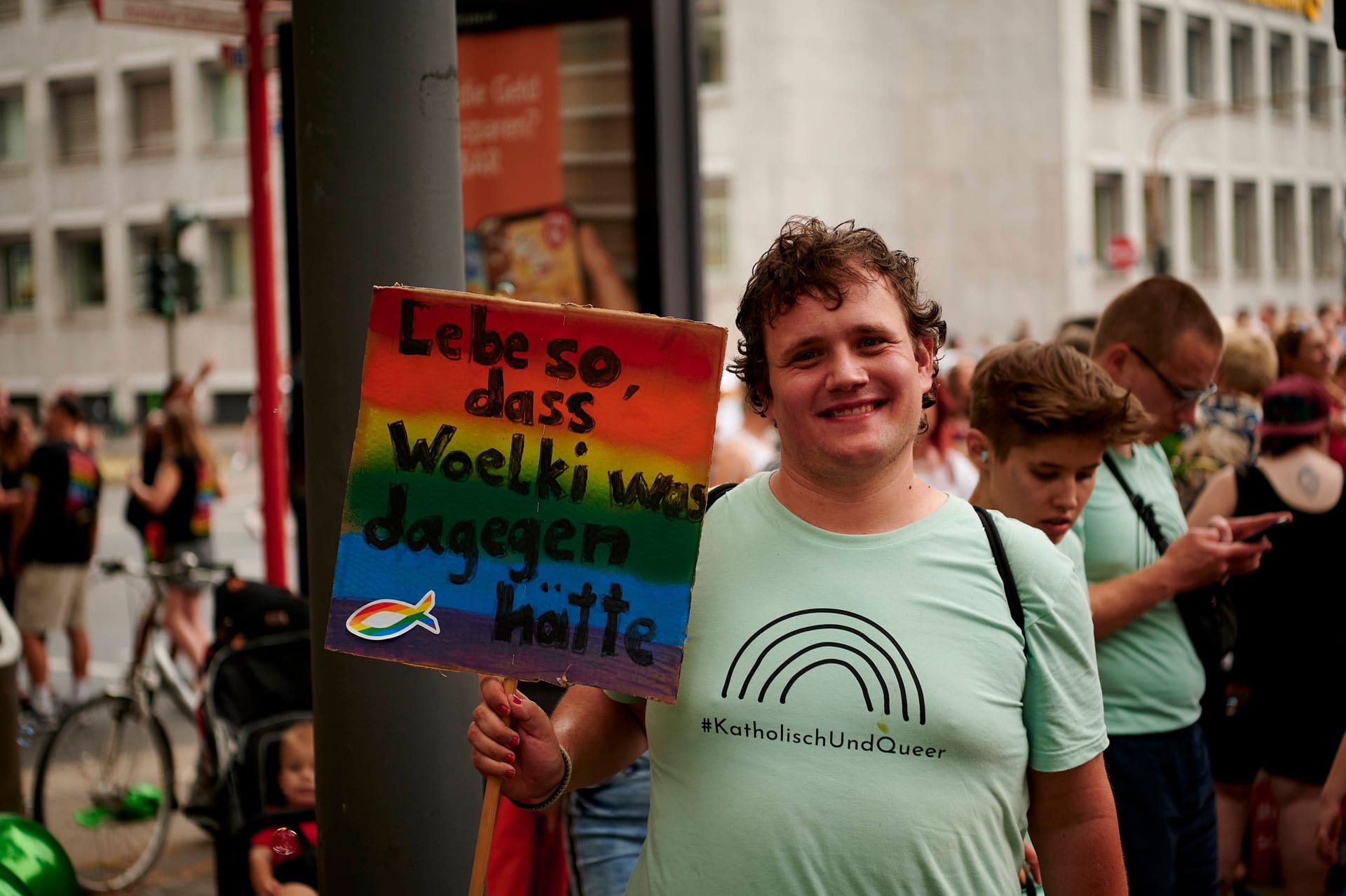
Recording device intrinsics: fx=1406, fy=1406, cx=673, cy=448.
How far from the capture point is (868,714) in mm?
1916

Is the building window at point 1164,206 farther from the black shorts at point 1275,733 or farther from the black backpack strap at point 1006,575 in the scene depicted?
the black backpack strap at point 1006,575

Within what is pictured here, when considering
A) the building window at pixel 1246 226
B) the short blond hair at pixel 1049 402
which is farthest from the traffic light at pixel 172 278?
the building window at pixel 1246 226

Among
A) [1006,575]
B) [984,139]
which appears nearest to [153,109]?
[984,139]

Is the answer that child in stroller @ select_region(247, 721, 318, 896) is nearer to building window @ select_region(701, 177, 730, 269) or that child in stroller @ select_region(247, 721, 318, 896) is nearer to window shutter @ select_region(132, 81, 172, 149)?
building window @ select_region(701, 177, 730, 269)

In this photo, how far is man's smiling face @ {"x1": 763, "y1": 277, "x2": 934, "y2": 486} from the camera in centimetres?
198

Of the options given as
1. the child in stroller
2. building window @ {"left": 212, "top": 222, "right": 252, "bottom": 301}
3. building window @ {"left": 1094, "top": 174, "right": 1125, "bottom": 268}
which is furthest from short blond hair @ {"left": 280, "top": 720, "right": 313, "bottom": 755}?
building window @ {"left": 1094, "top": 174, "right": 1125, "bottom": 268}

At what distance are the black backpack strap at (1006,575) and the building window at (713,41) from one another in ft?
92.3

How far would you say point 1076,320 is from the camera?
643cm

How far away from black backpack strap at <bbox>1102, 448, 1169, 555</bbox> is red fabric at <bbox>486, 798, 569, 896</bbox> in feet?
4.78

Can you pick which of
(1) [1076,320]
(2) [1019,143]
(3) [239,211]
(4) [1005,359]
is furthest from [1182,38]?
(4) [1005,359]

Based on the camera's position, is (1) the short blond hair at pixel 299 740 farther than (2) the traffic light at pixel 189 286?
No

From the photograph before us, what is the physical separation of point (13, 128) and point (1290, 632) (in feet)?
125

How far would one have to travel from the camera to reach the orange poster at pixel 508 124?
593 cm

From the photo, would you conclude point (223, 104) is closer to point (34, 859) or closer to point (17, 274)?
point (17, 274)
